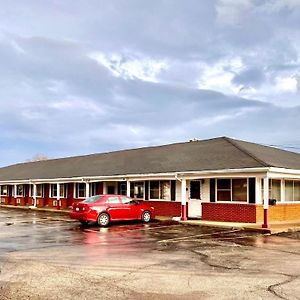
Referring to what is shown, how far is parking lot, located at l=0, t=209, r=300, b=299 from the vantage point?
734 cm

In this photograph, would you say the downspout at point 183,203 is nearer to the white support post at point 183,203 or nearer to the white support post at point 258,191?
the white support post at point 183,203

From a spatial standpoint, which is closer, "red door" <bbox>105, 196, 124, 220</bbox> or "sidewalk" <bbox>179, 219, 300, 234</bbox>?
"sidewalk" <bbox>179, 219, 300, 234</bbox>

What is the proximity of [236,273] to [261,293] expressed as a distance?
1680 mm

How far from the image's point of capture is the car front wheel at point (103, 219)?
20016mm

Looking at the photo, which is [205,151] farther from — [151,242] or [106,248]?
[106,248]

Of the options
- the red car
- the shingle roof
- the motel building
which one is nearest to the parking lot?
the red car

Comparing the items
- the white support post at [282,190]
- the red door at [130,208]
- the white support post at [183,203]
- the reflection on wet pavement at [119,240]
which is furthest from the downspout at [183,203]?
the white support post at [282,190]

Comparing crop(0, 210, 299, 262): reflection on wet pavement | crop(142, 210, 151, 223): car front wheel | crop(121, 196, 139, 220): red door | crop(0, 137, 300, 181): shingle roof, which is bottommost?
crop(0, 210, 299, 262): reflection on wet pavement

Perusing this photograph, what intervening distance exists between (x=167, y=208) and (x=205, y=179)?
323cm

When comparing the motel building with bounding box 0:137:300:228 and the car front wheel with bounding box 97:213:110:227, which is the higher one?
the motel building with bounding box 0:137:300:228

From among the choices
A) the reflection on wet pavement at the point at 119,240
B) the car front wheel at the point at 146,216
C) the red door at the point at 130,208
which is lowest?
the reflection on wet pavement at the point at 119,240

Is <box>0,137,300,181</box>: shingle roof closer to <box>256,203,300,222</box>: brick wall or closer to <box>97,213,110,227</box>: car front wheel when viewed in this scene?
<box>256,203,300,222</box>: brick wall

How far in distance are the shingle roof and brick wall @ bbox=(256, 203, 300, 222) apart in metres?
2.18

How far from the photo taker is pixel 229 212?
2131 cm
